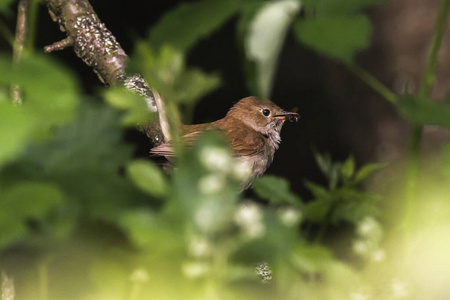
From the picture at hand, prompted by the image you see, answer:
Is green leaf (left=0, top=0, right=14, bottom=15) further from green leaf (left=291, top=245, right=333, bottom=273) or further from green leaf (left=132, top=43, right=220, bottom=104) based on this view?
green leaf (left=291, top=245, right=333, bottom=273)

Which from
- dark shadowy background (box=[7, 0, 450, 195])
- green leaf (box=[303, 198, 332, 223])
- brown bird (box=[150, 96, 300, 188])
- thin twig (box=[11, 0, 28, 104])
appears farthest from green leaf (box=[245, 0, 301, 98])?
dark shadowy background (box=[7, 0, 450, 195])

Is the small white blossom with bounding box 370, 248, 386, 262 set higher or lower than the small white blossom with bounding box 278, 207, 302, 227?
lower

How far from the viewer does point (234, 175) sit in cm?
51

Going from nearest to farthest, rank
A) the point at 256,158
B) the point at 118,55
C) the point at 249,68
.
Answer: the point at 249,68 < the point at 118,55 < the point at 256,158

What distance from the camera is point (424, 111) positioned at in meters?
0.66

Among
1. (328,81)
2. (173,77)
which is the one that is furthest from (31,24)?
(328,81)

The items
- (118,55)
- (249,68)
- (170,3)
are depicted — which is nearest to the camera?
(249,68)

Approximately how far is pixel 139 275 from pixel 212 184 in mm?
109

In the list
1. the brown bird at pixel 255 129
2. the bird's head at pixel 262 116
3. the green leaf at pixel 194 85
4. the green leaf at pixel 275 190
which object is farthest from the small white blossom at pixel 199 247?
the bird's head at pixel 262 116

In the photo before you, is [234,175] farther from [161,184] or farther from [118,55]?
[118,55]

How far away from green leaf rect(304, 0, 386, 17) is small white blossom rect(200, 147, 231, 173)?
19 cm

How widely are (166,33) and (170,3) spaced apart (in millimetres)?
4351

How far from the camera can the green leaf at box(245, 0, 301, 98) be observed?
0.64 metres

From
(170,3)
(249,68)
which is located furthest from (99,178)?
(170,3)
